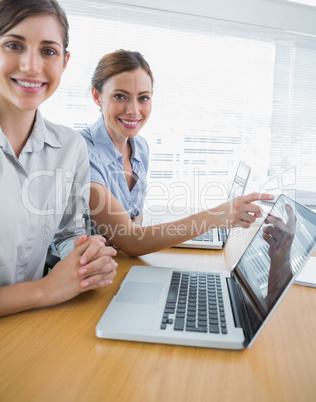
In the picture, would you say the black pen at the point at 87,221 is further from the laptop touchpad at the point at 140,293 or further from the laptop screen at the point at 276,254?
the laptop screen at the point at 276,254

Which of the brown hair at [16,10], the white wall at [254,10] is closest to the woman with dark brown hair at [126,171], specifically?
the brown hair at [16,10]

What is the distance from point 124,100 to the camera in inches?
67.3

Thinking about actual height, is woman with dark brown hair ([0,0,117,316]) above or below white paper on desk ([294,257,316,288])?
above

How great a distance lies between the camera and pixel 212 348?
2.26 ft

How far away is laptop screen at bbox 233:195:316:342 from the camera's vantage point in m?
0.69

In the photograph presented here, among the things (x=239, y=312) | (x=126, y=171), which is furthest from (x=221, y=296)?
(x=126, y=171)

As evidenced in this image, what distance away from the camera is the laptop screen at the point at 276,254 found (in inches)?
27.0

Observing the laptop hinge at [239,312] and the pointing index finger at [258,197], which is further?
the pointing index finger at [258,197]

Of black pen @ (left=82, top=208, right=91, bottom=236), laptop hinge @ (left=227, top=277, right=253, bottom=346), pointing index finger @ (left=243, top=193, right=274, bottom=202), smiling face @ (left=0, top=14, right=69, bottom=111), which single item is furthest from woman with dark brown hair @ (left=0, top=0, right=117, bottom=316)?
pointing index finger @ (left=243, top=193, right=274, bottom=202)

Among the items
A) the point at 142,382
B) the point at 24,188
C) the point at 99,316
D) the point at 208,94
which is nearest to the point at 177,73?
the point at 208,94

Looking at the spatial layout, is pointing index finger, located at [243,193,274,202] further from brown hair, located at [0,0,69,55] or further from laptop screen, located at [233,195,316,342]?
brown hair, located at [0,0,69,55]

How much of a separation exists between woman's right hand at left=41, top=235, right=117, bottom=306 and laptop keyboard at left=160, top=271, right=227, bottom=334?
0.18 m

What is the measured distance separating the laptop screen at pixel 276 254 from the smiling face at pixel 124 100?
0.94 metres

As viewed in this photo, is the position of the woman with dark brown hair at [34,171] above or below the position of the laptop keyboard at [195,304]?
above
